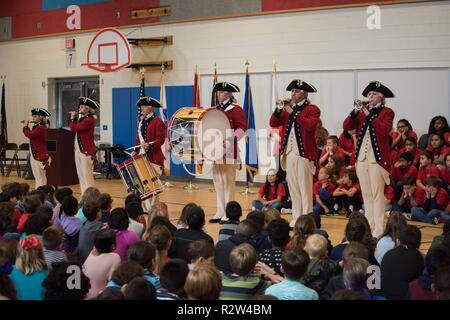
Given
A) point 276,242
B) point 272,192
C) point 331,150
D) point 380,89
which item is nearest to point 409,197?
point 331,150

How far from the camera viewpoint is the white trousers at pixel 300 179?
8453mm

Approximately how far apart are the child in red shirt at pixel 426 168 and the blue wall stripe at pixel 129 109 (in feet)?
20.6

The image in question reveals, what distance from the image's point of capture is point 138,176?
9.26 m

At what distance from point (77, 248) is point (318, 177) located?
530 centimetres

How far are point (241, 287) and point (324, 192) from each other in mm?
6149

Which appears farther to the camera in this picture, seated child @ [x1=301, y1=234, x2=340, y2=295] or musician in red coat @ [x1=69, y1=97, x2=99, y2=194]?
musician in red coat @ [x1=69, y1=97, x2=99, y2=194]

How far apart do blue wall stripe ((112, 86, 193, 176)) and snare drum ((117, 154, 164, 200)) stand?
5.56m

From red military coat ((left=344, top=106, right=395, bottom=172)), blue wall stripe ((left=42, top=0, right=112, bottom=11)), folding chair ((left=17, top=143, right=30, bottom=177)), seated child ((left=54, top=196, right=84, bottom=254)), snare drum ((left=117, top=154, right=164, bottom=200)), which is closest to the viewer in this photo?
seated child ((left=54, top=196, right=84, bottom=254))

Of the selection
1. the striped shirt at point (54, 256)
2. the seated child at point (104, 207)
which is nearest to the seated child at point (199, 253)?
the striped shirt at point (54, 256)

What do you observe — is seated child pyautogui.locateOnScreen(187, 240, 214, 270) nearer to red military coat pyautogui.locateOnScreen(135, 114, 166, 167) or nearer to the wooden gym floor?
the wooden gym floor

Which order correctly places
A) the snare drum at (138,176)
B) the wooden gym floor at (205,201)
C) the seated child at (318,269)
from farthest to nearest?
the snare drum at (138,176) < the wooden gym floor at (205,201) < the seated child at (318,269)

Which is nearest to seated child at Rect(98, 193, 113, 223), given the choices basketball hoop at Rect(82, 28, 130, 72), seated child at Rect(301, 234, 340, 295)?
seated child at Rect(301, 234, 340, 295)

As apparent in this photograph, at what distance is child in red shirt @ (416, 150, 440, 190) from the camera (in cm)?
978

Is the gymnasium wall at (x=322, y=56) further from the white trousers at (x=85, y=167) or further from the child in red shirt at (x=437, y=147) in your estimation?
the white trousers at (x=85, y=167)
